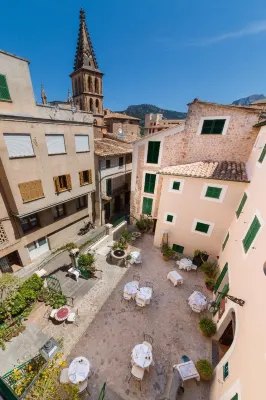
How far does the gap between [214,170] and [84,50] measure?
120 ft

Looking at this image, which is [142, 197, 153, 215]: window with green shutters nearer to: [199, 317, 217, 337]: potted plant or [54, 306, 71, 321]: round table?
[199, 317, 217, 337]: potted plant

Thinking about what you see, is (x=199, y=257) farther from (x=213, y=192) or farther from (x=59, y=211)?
(x=59, y=211)

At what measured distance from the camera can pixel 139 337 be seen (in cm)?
832

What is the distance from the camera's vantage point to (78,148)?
44.1ft

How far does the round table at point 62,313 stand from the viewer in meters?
8.60

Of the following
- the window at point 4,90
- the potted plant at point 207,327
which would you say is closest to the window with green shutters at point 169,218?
the potted plant at point 207,327

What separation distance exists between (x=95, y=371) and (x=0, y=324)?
18.0 ft

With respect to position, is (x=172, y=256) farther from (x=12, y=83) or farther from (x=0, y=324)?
(x=12, y=83)

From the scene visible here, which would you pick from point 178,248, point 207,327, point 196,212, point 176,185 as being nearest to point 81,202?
point 176,185

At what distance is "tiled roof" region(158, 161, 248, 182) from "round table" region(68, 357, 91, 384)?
1154 cm

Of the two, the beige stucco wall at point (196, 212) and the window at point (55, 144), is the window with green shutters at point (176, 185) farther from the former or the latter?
the window at point (55, 144)

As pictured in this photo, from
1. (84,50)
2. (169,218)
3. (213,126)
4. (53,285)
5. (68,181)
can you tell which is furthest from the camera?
(84,50)

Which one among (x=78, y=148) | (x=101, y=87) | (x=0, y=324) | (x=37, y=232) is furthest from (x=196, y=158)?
(x=101, y=87)

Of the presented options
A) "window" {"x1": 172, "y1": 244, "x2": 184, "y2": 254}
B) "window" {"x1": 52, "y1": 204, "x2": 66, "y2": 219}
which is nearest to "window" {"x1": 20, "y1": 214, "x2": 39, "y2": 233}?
"window" {"x1": 52, "y1": 204, "x2": 66, "y2": 219}
